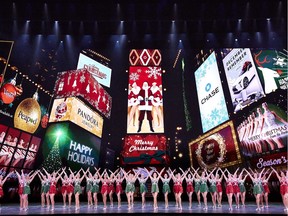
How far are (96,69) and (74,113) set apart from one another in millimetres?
3716

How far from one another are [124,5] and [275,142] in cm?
847

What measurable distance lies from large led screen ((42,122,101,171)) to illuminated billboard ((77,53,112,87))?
3.68 meters

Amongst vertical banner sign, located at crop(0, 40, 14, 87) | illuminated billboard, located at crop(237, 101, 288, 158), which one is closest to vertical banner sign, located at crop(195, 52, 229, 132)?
illuminated billboard, located at crop(237, 101, 288, 158)

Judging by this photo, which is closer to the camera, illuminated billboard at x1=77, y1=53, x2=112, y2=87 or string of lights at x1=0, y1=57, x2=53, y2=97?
string of lights at x1=0, y1=57, x2=53, y2=97

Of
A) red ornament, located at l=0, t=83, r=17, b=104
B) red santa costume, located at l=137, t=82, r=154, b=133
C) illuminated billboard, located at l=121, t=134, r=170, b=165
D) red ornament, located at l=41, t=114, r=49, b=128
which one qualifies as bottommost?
illuminated billboard, located at l=121, t=134, r=170, b=165

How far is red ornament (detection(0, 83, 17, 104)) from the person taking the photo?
12.5 metres

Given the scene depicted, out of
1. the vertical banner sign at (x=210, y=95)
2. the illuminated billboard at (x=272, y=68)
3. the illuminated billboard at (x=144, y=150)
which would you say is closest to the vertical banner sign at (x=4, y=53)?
the illuminated billboard at (x=144, y=150)

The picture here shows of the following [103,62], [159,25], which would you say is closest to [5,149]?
[103,62]

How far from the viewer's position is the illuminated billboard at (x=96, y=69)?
1614 centimetres

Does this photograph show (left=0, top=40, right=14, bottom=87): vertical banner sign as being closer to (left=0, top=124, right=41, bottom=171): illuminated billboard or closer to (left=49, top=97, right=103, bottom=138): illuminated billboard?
(left=0, top=124, right=41, bottom=171): illuminated billboard

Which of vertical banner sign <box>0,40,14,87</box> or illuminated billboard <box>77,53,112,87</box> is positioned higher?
illuminated billboard <box>77,53,112,87</box>

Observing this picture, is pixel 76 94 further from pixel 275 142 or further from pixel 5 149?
pixel 275 142

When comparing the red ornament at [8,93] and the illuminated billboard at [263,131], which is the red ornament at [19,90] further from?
the illuminated billboard at [263,131]

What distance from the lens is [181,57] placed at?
16766 millimetres
